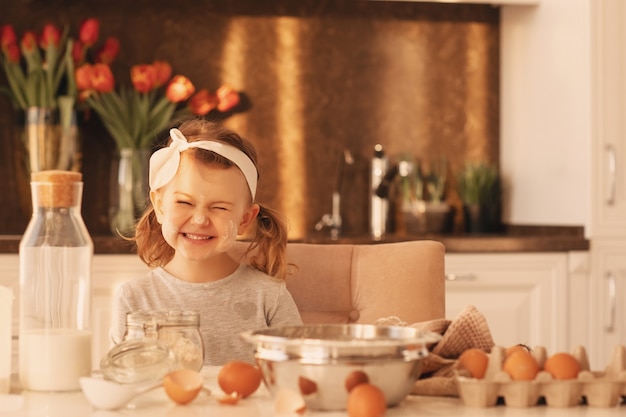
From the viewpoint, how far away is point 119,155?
3.67 metres

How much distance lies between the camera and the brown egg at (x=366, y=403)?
1126 millimetres

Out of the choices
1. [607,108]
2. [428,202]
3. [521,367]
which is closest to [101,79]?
[428,202]

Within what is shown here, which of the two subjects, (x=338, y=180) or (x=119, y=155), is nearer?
(x=119, y=155)

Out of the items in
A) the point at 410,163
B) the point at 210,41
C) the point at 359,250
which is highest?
the point at 210,41

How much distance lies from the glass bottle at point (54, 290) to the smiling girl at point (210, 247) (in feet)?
1.43

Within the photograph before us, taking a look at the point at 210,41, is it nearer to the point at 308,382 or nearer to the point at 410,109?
→ the point at 410,109

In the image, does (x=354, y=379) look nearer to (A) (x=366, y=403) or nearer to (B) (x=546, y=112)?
(A) (x=366, y=403)

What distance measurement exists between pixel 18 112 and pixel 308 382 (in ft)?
8.69

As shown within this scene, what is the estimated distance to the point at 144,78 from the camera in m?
3.65

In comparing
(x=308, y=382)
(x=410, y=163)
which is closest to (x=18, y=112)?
(x=410, y=163)

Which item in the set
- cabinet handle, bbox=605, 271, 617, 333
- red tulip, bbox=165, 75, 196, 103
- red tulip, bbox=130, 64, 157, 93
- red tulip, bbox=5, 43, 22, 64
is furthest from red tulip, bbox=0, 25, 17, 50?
cabinet handle, bbox=605, 271, 617, 333

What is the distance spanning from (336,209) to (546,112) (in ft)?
2.68

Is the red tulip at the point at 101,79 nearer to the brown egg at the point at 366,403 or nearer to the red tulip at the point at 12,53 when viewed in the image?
the red tulip at the point at 12,53

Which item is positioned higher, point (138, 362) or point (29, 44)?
point (29, 44)
